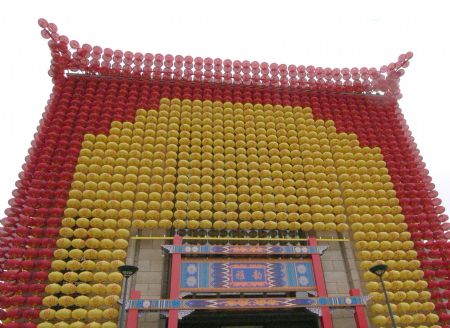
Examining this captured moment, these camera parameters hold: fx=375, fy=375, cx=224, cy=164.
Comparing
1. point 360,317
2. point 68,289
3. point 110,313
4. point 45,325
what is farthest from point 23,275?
point 360,317

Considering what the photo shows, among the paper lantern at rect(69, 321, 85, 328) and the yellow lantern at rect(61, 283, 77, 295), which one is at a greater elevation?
the yellow lantern at rect(61, 283, 77, 295)

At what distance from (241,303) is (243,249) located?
1.86m

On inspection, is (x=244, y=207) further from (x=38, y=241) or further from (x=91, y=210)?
(x=38, y=241)

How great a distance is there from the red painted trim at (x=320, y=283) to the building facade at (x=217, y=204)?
47 millimetres

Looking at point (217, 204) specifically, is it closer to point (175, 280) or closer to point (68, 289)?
point (175, 280)

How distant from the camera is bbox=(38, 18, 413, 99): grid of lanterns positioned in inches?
706

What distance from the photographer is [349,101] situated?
1984 centimetres

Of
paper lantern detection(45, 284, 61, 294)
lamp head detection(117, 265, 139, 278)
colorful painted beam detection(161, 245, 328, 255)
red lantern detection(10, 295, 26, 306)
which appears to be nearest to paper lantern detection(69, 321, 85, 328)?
paper lantern detection(45, 284, 61, 294)

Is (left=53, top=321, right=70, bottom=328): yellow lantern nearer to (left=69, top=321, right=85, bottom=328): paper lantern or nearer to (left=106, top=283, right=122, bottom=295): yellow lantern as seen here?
(left=69, top=321, right=85, bottom=328): paper lantern

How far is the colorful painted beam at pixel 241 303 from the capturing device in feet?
37.4

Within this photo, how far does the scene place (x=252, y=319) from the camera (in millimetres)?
12789

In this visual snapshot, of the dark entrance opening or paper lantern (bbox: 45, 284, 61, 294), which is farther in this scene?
the dark entrance opening

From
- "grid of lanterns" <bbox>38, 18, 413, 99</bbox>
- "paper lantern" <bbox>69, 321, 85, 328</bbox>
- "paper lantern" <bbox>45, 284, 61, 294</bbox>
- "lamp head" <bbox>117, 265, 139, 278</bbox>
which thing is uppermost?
"grid of lanterns" <bbox>38, 18, 413, 99</bbox>

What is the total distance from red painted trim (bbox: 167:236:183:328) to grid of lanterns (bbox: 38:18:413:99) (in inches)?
362
